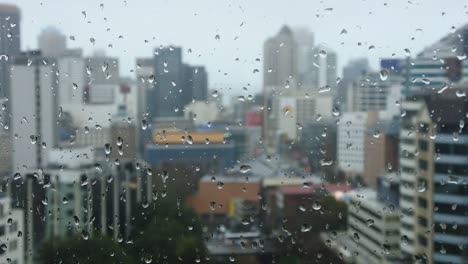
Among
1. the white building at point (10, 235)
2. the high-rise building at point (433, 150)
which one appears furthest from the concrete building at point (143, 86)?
the high-rise building at point (433, 150)

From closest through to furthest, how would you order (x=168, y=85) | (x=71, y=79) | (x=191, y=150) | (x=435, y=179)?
(x=435, y=179) → (x=191, y=150) → (x=168, y=85) → (x=71, y=79)

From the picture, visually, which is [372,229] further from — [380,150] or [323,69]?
[323,69]

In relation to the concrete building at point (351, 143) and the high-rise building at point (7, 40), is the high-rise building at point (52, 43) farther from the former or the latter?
the concrete building at point (351, 143)

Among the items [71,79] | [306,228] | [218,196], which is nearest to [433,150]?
[306,228]

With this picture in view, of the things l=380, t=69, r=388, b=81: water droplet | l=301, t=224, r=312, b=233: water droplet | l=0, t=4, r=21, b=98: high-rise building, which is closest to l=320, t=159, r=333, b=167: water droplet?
l=301, t=224, r=312, b=233: water droplet

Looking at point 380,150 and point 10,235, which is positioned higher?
point 380,150

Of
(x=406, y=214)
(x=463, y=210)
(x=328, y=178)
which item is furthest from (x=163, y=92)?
(x=463, y=210)

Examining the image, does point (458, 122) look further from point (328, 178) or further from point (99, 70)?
point (99, 70)
